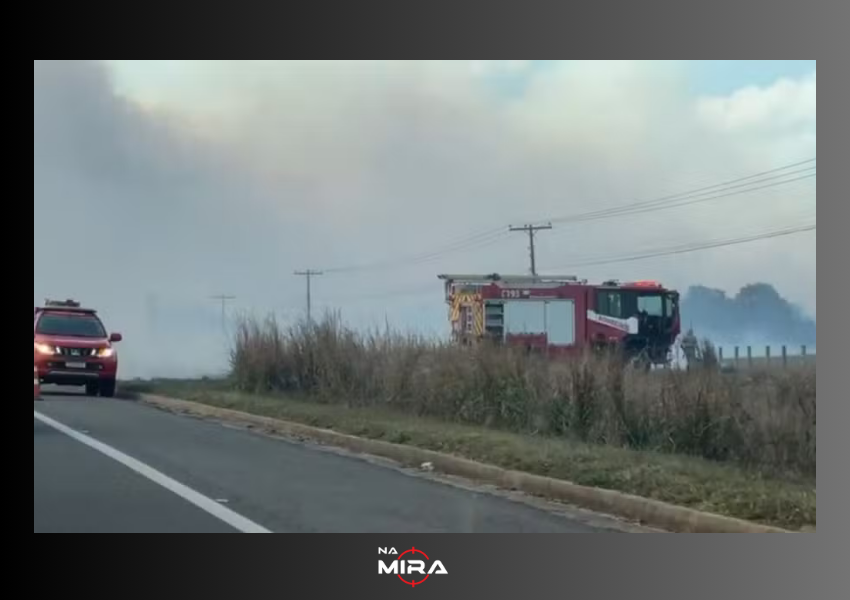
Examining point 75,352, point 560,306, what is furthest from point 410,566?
point 560,306

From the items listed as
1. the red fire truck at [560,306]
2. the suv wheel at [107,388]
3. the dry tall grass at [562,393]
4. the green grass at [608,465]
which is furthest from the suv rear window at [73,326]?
the red fire truck at [560,306]

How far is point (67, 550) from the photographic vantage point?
4027 millimetres

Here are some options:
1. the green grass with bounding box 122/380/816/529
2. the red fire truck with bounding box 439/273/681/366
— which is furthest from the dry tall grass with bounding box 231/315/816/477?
the red fire truck with bounding box 439/273/681/366

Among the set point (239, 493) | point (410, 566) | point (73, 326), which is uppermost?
point (73, 326)

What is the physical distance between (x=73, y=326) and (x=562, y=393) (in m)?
10.2

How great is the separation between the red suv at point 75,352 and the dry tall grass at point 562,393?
11.0ft

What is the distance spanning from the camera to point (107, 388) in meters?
22.4

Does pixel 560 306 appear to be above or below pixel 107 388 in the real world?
above

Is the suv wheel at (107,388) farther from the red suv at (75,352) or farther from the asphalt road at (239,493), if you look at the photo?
the asphalt road at (239,493)

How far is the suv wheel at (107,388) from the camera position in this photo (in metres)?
Answer: 22.0

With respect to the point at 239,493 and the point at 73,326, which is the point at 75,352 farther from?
the point at 239,493

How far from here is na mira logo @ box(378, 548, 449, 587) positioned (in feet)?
12.9

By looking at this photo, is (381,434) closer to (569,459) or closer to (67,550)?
(569,459)

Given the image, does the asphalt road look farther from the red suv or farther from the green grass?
the red suv
